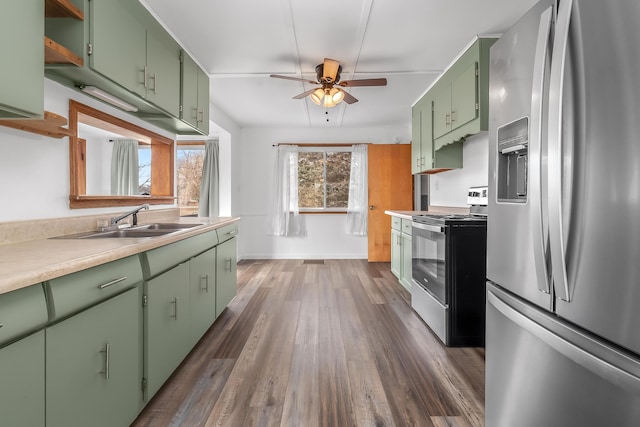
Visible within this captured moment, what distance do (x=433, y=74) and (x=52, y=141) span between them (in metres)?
3.30

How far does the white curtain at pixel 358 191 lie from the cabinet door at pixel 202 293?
357 centimetres

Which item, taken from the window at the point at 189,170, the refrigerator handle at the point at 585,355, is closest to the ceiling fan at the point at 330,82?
the refrigerator handle at the point at 585,355

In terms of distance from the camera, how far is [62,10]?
1.55 meters

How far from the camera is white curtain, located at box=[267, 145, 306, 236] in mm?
5902

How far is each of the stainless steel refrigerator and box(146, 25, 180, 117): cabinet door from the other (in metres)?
2.08

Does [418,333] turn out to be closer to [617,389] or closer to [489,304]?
[489,304]

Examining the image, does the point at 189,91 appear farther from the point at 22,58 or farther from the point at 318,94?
the point at 22,58

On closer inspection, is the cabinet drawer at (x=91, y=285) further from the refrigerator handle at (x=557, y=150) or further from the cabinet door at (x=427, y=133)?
the cabinet door at (x=427, y=133)

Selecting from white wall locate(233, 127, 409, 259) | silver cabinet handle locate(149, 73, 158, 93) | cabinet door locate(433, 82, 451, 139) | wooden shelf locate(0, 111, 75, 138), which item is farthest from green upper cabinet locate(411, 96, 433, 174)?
wooden shelf locate(0, 111, 75, 138)

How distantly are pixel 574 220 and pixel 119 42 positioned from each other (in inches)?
89.5

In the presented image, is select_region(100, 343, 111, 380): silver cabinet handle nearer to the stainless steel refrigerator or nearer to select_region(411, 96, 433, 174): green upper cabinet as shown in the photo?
the stainless steel refrigerator

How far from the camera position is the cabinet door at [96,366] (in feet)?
3.51

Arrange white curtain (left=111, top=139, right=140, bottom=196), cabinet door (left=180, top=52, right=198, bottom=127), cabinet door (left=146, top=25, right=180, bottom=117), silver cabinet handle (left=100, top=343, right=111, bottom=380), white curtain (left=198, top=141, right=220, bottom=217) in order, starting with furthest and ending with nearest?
white curtain (left=198, top=141, right=220, bottom=217) < cabinet door (left=180, top=52, right=198, bottom=127) < white curtain (left=111, top=139, right=140, bottom=196) < cabinet door (left=146, top=25, right=180, bottom=117) < silver cabinet handle (left=100, top=343, right=111, bottom=380)

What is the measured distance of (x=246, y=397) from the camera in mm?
Answer: 1830
